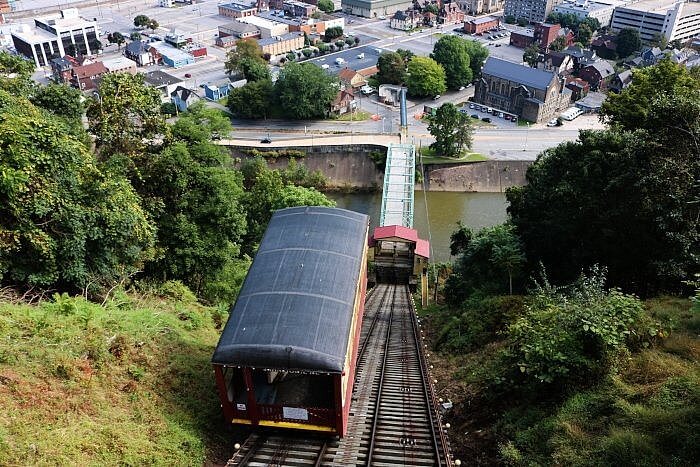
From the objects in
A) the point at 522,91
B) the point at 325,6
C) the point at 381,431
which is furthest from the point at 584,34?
the point at 381,431

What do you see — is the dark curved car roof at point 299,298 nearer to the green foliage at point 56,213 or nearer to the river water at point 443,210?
the green foliage at point 56,213

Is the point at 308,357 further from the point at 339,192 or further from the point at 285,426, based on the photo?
the point at 339,192

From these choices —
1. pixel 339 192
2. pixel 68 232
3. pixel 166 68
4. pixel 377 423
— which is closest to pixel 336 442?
pixel 377 423

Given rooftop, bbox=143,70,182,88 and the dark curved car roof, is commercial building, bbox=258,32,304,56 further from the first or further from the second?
the dark curved car roof

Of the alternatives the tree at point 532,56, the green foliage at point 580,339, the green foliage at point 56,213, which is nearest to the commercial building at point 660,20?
the tree at point 532,56

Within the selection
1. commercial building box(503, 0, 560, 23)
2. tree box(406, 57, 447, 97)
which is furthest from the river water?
commercial building box(503, 0, 560, 23)

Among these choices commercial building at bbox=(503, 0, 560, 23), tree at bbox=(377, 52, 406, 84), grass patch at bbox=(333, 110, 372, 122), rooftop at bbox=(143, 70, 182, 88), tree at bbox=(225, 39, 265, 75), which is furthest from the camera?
commercial building at bbox=(503, 0, 560, 23)

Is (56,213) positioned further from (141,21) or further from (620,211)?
(141,21)
